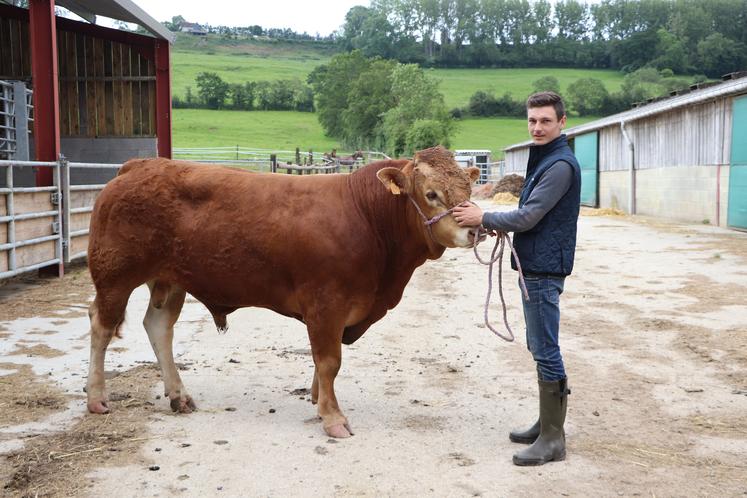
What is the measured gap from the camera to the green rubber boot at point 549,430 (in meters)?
3.72

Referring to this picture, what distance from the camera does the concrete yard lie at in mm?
3521

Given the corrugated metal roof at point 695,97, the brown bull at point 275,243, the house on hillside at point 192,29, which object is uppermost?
the house on hillside at point 192,29

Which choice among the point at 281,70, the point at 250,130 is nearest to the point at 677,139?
the point at 250,130

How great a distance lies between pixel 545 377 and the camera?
12.6ft

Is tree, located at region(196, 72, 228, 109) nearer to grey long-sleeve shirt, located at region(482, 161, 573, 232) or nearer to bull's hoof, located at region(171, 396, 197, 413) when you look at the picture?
bull's hoof, located at region(171, 396, 197, 413)

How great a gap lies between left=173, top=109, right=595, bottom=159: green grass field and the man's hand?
5063 cm

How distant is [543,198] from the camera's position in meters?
3.76

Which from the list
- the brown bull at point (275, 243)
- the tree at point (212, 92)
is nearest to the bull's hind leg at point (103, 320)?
the brown bull at point (275, 243)

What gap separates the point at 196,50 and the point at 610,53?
5747cm

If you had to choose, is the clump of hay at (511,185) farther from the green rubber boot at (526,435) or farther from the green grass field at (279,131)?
the green rubber boot at (526,435)

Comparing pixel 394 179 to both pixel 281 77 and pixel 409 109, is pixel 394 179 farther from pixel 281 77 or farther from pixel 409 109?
pixel 281 77

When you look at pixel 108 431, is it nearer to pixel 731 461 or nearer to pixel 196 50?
pixel 731 461

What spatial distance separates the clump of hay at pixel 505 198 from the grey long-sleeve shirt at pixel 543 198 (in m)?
25.7

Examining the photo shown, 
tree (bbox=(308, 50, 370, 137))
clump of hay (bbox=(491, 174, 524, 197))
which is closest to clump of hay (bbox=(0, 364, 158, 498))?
clump of hay (bbox=(491, 174, 524, 197))
